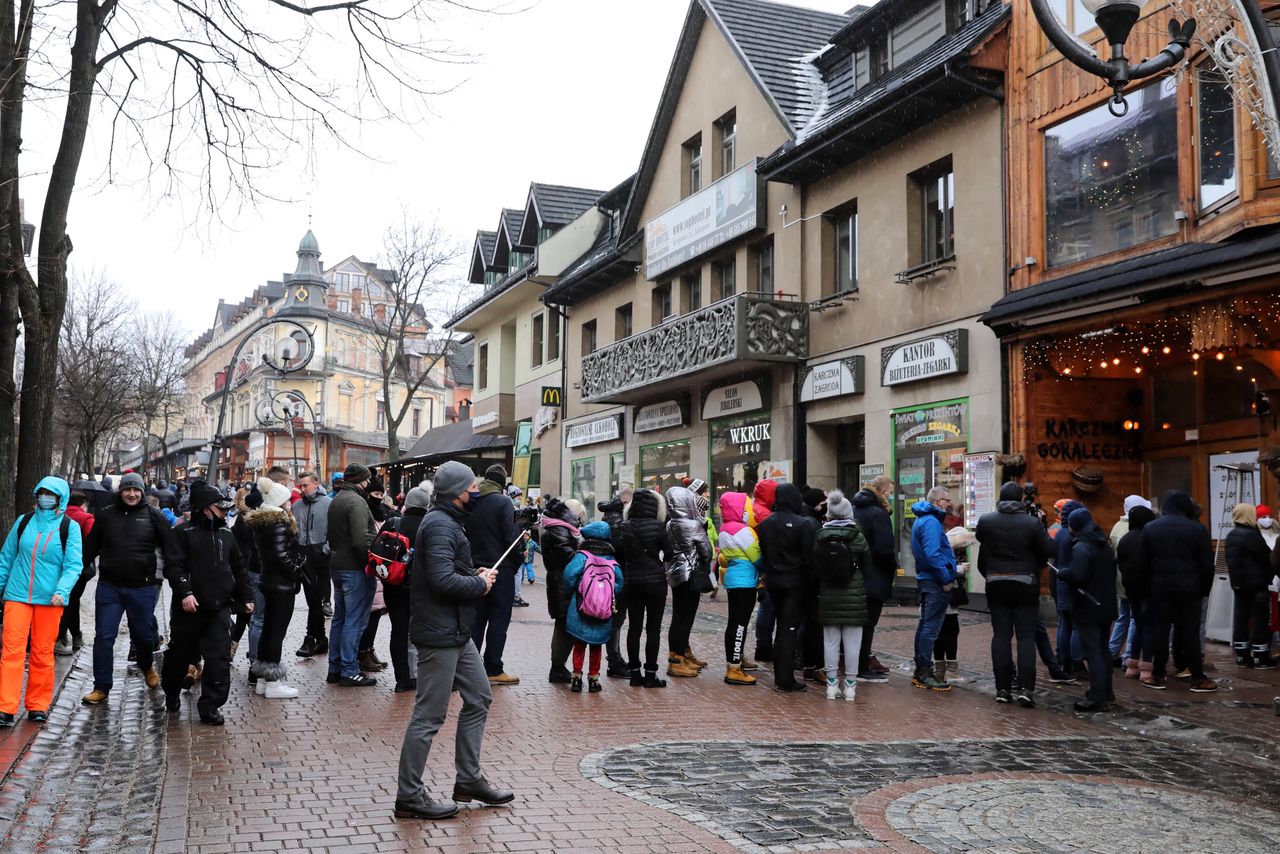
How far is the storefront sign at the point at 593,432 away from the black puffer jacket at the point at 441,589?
22983mm

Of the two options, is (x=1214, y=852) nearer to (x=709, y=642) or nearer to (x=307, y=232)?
(x=709, y=642)

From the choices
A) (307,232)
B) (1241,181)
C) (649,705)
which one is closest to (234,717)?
(649,705)

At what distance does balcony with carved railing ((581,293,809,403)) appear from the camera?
69.4 ft

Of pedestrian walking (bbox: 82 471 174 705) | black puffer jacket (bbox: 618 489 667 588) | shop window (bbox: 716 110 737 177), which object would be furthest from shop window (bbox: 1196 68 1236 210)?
shop window (bbox: 716 110 737 177)

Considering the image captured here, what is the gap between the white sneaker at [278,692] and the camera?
9.76 meters

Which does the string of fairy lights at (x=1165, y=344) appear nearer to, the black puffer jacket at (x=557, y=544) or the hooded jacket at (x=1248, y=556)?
the hooded jacket at (x=1248, y=556)

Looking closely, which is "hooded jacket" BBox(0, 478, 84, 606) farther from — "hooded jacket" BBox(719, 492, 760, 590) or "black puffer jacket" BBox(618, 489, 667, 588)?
"hooded jacket" BBox(719, 492, 760, 590)

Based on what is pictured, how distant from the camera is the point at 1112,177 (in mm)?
14875

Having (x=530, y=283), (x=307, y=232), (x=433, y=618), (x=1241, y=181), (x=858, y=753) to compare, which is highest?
(x=307, y=232)

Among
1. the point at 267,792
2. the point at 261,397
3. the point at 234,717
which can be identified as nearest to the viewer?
the point at 267,792

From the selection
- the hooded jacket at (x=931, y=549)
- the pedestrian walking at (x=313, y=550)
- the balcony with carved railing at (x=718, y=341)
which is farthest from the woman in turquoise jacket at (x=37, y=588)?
the balcony with carved railing at (x=718, y=341)

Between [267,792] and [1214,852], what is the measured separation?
16.2 feet

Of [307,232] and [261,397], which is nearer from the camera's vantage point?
[261,397]

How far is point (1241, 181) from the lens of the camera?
12430mm
